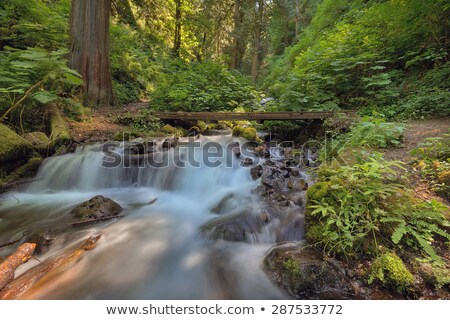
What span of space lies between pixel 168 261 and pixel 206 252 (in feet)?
1.63

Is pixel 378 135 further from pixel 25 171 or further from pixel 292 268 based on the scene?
pixel 25 171

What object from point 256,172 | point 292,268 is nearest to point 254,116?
point 256,172

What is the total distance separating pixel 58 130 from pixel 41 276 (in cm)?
414

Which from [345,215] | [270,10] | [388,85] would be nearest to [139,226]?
[345,215]

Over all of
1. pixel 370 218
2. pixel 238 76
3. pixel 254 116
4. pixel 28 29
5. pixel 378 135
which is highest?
pixel 238 76

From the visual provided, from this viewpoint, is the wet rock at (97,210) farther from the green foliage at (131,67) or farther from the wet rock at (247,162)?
the green foliage at (131,67)

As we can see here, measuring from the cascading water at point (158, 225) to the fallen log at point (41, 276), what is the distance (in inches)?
3.3

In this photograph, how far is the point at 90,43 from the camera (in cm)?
789

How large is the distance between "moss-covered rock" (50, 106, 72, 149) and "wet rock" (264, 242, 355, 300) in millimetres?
5326

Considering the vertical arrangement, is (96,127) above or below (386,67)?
below

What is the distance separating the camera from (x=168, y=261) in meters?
3.21

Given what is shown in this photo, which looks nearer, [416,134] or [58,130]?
[416,134]

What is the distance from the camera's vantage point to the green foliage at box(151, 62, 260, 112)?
912 cm

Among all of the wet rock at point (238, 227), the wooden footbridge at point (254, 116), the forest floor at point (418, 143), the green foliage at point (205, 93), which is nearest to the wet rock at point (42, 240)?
the wet rock at point (238, 227)
